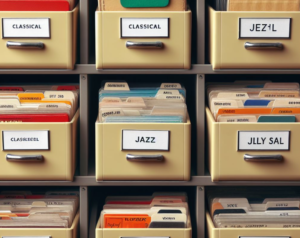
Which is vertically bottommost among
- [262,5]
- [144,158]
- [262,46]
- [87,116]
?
[144,158]

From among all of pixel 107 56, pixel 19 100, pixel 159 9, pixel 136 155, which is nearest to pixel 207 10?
pixel 159 9

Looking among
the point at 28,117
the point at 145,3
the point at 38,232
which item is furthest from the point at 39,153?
the point at 145,3

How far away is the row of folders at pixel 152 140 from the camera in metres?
1.40

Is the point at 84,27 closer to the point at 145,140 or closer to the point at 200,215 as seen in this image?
the point at 145,140

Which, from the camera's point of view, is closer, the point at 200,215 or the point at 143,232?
the point at 143,232

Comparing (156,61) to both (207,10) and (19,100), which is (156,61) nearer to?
(207,10)

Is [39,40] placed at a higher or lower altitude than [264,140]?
higher

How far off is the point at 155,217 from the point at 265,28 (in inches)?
24.7

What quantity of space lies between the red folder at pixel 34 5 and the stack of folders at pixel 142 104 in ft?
0.91

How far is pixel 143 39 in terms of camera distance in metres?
1.41

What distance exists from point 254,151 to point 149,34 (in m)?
0.45

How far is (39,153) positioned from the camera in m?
1.43

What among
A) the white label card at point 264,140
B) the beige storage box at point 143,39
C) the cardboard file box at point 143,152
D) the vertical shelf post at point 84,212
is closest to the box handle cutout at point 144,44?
the beige storage box at point 143,39

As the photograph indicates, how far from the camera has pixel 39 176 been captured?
144 centimetres
